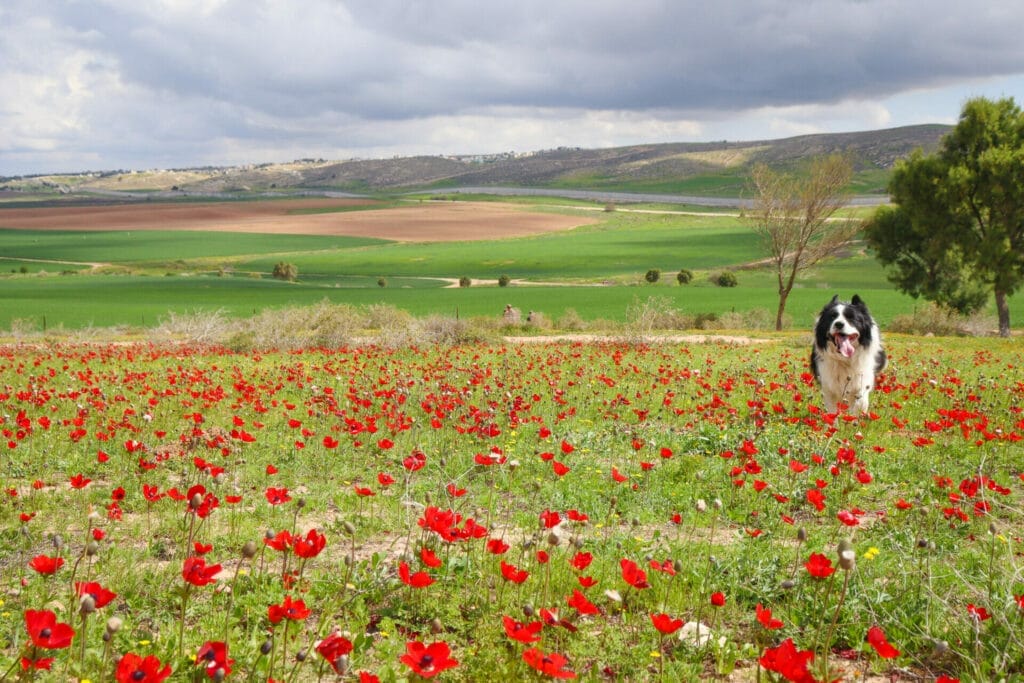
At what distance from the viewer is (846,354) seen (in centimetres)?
1132

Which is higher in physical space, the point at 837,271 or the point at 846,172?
the point at 846,172

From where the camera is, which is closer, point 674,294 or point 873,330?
point 873,330

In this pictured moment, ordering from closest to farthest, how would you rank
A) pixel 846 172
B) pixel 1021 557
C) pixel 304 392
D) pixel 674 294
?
pixel 1021 557, pixel 304 392, pixel 846 172, pixel 674 294

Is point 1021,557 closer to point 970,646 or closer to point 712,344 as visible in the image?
point 970,646

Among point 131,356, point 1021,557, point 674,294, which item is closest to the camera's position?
point 1021,557

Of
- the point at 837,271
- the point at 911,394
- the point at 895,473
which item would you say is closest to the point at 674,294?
the point at 837,271

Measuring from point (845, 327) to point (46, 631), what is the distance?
11.1 metres

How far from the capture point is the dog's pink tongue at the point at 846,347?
37.2 ft

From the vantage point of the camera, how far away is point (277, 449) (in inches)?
393

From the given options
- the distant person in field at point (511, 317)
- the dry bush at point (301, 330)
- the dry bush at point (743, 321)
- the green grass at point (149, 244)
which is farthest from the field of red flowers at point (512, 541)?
the green grass at point (149, 244)

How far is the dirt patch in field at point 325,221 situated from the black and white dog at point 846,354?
103356mm

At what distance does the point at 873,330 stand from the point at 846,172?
3656 cm

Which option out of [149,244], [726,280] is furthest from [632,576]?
[149,244]

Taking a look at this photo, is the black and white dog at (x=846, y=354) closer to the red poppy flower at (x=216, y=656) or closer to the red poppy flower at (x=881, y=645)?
the red poppy flower at (x=881, y=645)
